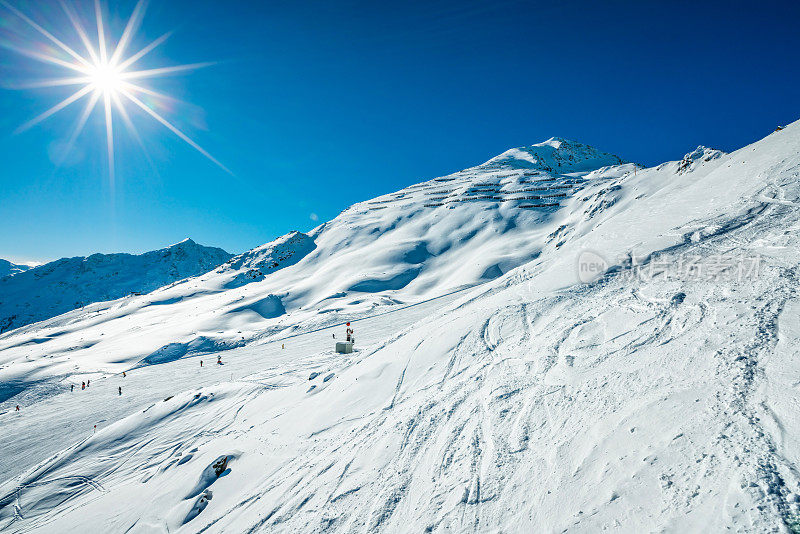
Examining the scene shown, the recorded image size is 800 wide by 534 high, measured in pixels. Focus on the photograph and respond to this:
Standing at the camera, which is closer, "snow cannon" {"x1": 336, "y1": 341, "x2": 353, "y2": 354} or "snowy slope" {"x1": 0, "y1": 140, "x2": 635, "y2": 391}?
"snow cannon" {"x1": 336, "y1": 341, "x2": 353, "y2": 354}

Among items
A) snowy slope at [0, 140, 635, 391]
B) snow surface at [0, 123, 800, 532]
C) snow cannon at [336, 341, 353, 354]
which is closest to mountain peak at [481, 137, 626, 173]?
snowy slope at [0, 140, 635, 391]

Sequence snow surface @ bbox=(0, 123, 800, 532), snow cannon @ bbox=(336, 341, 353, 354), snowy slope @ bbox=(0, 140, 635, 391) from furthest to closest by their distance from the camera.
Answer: snowy slope @ bbox=(0, 140, 635, 391) < snow cannon @ bbox=(336, 341, 353, 354) < snow surface @ bbox=(0, 123, 800, 532)

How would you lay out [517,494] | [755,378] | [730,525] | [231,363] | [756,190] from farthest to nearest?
[231,363] < [756,190] < [755,378] < [517,494] < [730,525]

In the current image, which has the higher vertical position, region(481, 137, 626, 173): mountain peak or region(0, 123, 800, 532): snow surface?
region(481, 137, 626, 173): mountain peak

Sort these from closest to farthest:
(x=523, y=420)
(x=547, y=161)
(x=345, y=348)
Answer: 1. (x=523, y=420)
2. (x=345, y=348)
3. (x=547, y=161)

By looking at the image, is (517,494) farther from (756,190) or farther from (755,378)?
(756,190)

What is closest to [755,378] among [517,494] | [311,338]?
[517,494]

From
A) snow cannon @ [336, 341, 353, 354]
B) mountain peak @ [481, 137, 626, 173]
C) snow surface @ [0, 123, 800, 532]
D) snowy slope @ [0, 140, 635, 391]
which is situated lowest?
snow surface @ [0, 123, 800, 532]

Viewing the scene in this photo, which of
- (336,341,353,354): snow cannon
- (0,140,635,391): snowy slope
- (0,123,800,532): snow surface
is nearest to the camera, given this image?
(0,123,800,532): snow surface

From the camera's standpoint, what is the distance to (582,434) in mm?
6141

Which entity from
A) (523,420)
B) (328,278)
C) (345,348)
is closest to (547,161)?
(328,278)

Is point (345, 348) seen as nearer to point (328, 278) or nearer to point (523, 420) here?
point (523, 420)

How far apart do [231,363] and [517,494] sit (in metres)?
30.7

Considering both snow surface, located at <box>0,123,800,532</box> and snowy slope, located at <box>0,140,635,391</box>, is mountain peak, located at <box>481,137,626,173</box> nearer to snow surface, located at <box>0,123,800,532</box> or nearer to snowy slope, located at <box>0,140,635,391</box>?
snowy slope, located at <box>0,140,635,391</box>
